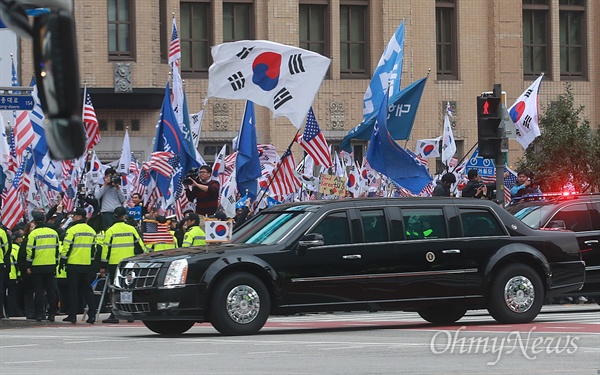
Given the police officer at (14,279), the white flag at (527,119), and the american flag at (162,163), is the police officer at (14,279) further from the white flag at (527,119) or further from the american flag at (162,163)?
the white flag at (527,119)

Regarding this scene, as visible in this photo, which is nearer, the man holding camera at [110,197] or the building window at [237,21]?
the man holding camera at [110,197]

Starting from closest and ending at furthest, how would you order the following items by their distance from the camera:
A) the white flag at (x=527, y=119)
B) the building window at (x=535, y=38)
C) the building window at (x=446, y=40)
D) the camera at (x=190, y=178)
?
the camera at (x=190, y=178), the white flag at (x=527, y=119), the building window at (x=446, y=40), the building window at (x=535, y=38)

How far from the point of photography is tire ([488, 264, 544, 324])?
16.3m

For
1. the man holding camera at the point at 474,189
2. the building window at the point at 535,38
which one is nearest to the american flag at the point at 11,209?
the man holding camera at the point at 474,189

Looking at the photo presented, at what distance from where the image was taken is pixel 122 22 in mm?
38219

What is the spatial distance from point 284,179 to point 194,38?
16.0 m

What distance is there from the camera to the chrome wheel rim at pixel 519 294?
1641 centimetres

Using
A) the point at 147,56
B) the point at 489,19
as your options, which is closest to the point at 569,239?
the point at 147,56

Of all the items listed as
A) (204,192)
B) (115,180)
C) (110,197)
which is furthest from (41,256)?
(110,197)

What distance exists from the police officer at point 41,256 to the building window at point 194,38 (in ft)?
62.4

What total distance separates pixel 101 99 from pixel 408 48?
1005 cm

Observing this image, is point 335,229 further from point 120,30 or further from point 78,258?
point 120,30

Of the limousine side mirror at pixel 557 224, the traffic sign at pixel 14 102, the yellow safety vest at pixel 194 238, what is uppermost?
the traffic sign at pixel 14 102

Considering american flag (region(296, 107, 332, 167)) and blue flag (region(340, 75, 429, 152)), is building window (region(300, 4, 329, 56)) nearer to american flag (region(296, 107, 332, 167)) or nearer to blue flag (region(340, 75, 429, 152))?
blue flag (region(340, 75, 429, 152))
